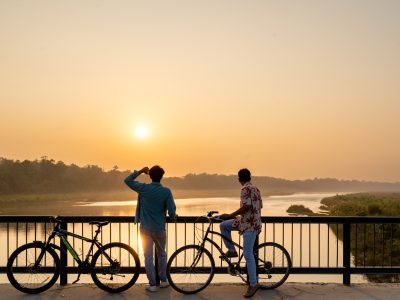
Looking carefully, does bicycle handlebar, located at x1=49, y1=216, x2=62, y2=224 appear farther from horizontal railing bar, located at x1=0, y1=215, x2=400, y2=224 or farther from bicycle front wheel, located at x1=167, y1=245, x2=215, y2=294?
bicycle front wheel, located at x1=167, y1=245, x2=215, y2=294

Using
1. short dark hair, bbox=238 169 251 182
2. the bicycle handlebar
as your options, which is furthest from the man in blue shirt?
the bicycle handlebar

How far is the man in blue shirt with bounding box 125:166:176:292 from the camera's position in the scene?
328 inches

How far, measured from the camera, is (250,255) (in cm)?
824

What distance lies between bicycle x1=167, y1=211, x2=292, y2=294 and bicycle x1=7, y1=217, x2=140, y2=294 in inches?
25.5

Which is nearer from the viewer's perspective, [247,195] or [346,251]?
[247,195]

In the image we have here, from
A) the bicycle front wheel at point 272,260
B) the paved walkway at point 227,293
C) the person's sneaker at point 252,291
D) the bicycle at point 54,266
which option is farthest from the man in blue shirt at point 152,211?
the bicycle front wheel at point 272,260

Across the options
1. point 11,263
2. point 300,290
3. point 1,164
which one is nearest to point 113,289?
point 11,263

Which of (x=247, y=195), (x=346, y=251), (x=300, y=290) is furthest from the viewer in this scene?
(x=346, y=251)

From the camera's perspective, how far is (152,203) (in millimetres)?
8398

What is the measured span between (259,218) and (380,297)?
84.0 inches

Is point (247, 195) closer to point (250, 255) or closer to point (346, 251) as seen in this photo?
point (250, 255)

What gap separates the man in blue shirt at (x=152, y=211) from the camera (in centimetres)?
834

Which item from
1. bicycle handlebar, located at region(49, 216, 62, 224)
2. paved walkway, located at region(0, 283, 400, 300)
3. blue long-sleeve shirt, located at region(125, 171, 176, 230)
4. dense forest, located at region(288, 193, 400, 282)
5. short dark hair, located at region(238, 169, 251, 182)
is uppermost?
short dark hair, located at region(238, 169, 251, 182)

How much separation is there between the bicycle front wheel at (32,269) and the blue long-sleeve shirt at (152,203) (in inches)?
59.2
